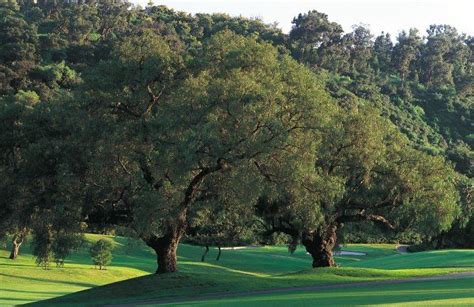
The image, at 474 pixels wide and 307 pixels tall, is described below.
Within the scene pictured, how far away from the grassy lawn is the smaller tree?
828 millimetres

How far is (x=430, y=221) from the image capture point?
3725 cm

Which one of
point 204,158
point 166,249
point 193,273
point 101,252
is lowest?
point 101,252

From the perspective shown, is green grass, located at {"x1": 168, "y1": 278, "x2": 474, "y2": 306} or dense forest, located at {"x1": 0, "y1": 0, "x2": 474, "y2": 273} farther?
dense forest, located at {"x1": 0, "y1": 0, "x2": 474, "y2": 273}

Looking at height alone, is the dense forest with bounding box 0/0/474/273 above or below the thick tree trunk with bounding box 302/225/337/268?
above

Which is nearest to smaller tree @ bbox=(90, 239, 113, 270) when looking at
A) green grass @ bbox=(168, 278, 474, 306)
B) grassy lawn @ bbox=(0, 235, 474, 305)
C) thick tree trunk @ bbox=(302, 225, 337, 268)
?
grassy lawn @ bbox=(0, 235, 474, 305)

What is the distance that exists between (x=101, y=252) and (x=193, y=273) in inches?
846

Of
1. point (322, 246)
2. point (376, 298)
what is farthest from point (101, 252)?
point (376, 298)

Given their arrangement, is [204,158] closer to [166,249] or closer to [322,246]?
[166,249]

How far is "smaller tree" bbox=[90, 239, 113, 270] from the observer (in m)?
51.7

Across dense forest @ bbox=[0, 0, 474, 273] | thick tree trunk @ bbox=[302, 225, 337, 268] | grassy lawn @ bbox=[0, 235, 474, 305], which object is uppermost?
dense forest @ bbox=[0, 0, 474, 273]

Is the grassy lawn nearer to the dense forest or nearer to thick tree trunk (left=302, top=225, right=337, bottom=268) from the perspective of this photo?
thick tree trunk (left=302, top=225, right=337, bottom=268)

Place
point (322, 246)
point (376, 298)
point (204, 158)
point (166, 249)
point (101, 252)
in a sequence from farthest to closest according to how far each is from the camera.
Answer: point (101, 252)
point (322, 246)
point (166, 249)
point (204, 158)
point (376, 298)

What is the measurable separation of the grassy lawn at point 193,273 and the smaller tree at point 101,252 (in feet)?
2.72

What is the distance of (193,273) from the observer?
32.0m
